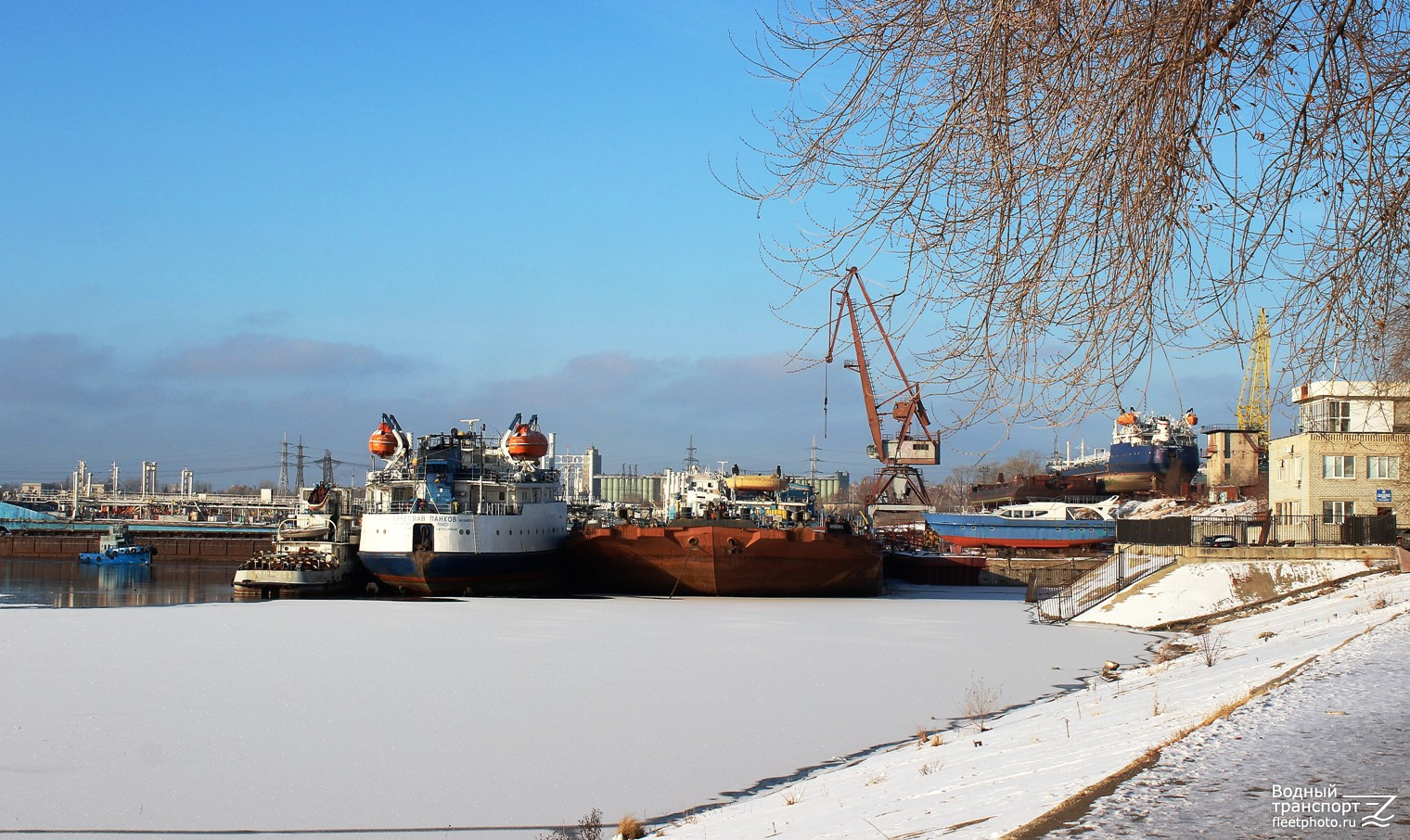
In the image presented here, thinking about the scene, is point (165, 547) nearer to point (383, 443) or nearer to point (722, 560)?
point (383, 443)

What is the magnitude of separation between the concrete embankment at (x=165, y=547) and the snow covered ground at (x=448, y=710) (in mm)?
60242

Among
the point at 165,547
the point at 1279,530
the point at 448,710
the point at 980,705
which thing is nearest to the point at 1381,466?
the point at 1279,530

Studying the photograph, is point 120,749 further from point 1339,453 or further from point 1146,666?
point 1339,453

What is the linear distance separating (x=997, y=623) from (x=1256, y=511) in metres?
30.9

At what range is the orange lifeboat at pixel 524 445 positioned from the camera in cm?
4284

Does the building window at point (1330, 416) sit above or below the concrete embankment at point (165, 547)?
above

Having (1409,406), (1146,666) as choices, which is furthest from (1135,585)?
(1146,666)

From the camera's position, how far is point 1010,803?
5.57 metres

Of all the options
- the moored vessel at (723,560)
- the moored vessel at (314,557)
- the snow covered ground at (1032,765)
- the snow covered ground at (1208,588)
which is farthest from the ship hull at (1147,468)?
the snow covered ground at (1032,765)

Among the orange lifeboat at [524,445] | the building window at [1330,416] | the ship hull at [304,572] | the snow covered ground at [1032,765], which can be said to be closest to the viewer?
the snow covered ground at [1032,765]

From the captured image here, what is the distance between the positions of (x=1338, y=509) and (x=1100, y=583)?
11324 mm

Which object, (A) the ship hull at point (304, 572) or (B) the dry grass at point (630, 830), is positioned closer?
(B) the dry grass at point (630, 830)

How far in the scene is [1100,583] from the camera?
94.5 feet

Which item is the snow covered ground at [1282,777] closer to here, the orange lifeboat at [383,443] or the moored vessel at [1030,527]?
the orange lifeboat at [383,443]
